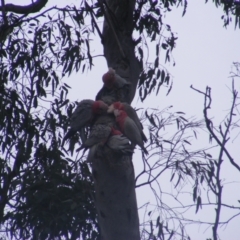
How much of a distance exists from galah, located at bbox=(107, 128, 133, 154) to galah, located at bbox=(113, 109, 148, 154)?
0.08 ft

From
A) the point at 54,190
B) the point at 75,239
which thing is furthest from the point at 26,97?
the point at 75,239

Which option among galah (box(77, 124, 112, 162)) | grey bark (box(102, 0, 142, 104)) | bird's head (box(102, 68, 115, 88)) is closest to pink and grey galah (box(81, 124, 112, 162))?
galah (box(77, 124, 112, 162))

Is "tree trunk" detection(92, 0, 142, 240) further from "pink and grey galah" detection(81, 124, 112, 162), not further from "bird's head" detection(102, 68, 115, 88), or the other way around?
"bird's head" detection(102, 68, 115, 88)

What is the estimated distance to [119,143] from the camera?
8.77 ft

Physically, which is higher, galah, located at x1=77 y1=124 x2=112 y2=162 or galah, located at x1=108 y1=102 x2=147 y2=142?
galah, located at x1=108 y1=102 x2=147 y2=142

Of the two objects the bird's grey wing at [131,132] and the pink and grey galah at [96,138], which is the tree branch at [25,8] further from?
the bird's grey wing at [131,132]

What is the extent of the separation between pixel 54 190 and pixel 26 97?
1.01 metres

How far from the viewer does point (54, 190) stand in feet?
13.7

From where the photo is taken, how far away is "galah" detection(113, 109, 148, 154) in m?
2.68

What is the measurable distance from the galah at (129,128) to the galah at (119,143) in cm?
2

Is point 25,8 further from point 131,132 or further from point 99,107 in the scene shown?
point 131,132

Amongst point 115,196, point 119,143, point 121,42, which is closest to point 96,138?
point 119,143

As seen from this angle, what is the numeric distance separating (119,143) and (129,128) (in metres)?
0.08

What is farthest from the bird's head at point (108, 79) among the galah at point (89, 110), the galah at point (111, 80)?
the galah at point (89, 110)
